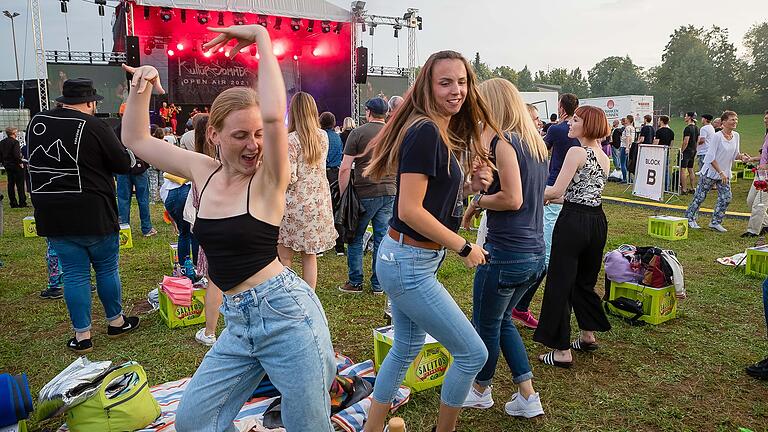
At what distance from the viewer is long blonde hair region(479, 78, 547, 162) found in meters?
2.93

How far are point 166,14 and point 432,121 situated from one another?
18.0 meters

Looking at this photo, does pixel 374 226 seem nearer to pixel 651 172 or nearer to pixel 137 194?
pixel 137 194

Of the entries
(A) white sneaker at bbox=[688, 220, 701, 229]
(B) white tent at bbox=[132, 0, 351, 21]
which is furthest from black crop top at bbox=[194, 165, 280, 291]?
(B) white tent at bbox=[132, 0, 351, 21]

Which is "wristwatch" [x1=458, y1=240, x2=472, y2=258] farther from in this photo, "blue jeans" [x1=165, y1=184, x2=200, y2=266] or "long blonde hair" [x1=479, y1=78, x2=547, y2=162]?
"blue jeans" [x1=165, y1=184, x2=200, y2=266]

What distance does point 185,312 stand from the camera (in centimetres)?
466

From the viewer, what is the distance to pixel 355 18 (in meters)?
19.9

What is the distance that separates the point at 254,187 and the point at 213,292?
237 cm

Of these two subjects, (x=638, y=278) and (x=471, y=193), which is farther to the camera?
(x=638, y=278)

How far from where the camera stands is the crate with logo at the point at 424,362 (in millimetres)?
3406

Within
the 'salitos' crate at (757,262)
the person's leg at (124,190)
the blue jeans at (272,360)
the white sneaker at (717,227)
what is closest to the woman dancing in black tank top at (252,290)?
the blue jeans at (272,360)

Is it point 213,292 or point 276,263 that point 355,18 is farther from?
point 276,263

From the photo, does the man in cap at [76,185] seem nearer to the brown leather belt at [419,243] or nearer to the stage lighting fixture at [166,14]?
the brown leather belt at [419,243]

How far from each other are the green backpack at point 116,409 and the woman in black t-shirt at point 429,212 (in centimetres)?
139

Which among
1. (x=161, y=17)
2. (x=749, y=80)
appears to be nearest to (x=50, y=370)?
(x=161, y=17)
